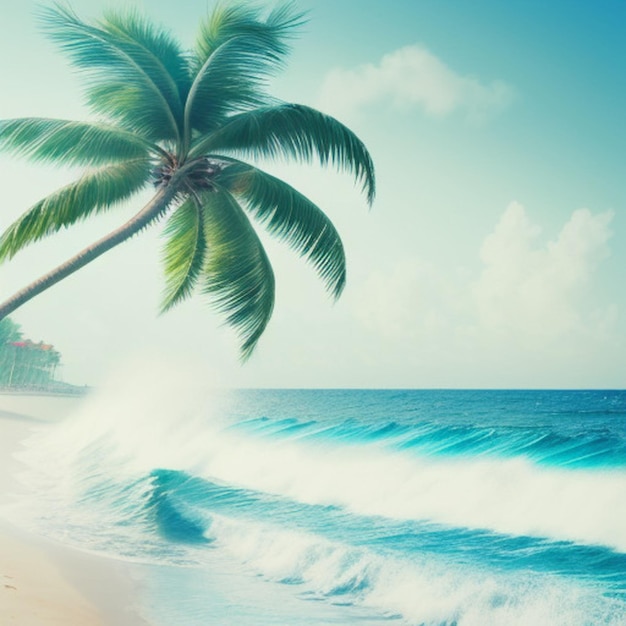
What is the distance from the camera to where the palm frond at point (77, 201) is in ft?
24.1

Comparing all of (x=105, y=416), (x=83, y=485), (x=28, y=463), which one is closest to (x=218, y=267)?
(x=83, y=485)

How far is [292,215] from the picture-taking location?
27.0 feet

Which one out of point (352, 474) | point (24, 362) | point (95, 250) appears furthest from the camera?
point (24, 362)

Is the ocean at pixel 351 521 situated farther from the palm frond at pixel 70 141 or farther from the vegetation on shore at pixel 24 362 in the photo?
the vegetation on shore at pixel 24 362

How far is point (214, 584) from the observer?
343 inches

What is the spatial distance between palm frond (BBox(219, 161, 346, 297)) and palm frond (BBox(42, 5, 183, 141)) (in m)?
1.02

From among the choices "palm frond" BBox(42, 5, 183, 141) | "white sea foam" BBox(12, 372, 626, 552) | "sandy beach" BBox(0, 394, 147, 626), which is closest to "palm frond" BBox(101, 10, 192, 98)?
"palm frond" BBox(42, 5, 183, 141)

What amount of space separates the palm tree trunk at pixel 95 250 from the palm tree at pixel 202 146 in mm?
21

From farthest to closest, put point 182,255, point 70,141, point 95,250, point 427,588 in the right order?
point 182,255
point 427,588
point 70,141
point 95,250

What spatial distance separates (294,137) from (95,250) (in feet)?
9.08

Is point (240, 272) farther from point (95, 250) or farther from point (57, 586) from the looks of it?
point (57, 586)

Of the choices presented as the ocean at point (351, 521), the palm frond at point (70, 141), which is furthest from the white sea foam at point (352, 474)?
the palm frond at point (70, 141)

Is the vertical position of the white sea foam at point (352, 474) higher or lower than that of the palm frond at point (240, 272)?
lower

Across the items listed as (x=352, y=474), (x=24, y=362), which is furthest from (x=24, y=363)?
(x=352, y=474)
